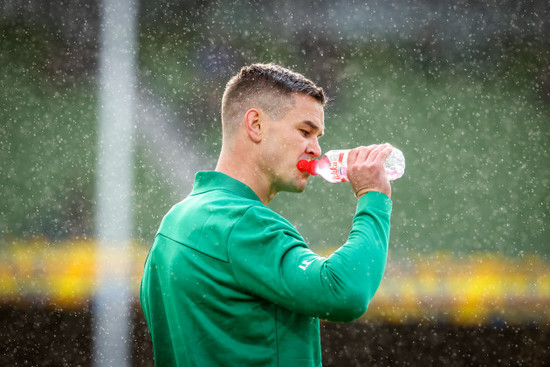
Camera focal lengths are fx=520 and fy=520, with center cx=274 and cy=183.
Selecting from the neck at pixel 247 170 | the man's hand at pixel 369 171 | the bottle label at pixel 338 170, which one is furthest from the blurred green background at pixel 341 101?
the man's hand at pixel 369 171

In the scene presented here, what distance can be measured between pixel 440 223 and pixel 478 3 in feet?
6.07

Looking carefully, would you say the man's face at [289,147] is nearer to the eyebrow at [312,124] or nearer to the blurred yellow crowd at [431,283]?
the eyebrow at [312,124]

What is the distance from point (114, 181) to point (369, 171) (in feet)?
10.8

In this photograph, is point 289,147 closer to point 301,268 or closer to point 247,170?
point 247,170

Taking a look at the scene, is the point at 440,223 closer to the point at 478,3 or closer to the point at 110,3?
the point at 478,3

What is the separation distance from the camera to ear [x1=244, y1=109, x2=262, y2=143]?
1.06 meters

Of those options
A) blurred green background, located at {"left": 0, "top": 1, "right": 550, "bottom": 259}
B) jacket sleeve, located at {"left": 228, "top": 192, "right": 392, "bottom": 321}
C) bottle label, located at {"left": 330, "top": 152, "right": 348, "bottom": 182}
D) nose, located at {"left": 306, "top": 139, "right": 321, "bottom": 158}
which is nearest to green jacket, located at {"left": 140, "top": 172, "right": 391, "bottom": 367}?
jacket sleeve, located at {"left": 228, "top": 192, "right": 392, "bottom": 321}

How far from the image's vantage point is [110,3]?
422 centimetres

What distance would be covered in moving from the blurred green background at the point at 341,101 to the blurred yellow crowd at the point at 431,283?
117 millimetres

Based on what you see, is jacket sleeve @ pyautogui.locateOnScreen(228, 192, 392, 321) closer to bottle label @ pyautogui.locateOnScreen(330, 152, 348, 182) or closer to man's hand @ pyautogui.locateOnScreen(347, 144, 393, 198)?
man's hand @ pyautogui.locateOnScreen(347, 144, 393, 198)

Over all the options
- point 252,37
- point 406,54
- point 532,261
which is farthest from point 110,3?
point 532,261

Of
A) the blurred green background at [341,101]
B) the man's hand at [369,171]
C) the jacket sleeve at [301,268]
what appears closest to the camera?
the jacket sleeve at [301,268]

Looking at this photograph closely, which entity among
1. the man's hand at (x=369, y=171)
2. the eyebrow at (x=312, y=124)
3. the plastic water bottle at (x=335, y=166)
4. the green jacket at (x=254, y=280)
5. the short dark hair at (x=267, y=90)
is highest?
the short dark hair at (x=267, y=90)

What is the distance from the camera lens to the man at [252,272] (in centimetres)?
78
